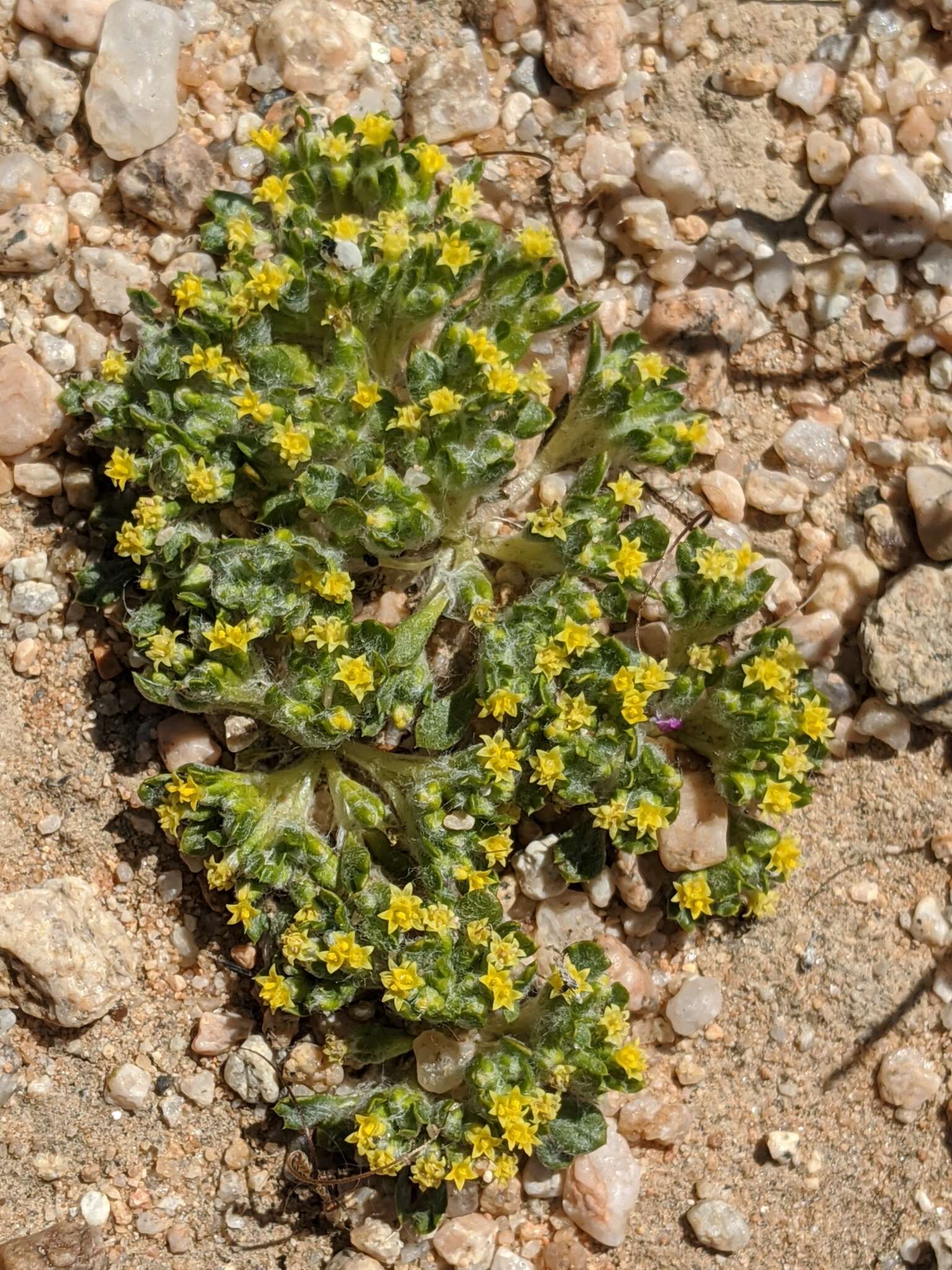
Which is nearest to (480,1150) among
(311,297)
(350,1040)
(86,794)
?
(350,1040)

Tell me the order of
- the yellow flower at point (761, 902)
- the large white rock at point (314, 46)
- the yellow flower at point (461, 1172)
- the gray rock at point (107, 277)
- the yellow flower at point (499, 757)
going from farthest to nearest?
the large white rock at point (314, 46)
the gray rock at point (107, 277)
the yellow flower at point (761, 902)
the yellow flower at point (499, 757)
the yellow flower at point (461, 1172)

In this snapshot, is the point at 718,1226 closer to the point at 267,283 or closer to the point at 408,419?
A: the point at 408,419

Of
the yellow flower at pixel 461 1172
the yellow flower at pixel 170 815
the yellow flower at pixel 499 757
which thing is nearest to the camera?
the yellow flower at pixel 461 1172

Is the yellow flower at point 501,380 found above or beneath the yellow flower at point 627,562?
above

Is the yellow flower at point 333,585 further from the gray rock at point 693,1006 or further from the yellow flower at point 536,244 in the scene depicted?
the gray rock at point 693,1006

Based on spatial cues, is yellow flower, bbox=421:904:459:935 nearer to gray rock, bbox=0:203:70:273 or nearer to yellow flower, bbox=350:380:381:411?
yellow flower, bbox=350:380:381:411

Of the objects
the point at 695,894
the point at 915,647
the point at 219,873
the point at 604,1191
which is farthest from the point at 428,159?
the point at 604,1191

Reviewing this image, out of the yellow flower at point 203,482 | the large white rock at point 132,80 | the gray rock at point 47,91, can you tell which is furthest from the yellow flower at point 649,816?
the gray rock at point 47,91

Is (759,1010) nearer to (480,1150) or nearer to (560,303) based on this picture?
(480,1150)
